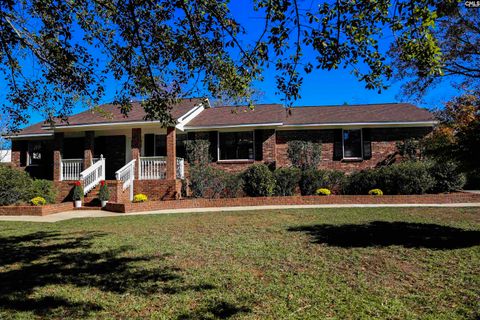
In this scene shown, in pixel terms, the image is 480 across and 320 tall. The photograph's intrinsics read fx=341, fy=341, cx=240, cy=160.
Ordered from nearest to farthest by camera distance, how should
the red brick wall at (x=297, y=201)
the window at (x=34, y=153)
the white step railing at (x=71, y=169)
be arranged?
the red brick wall at (x=297, y=201), the white step railing at (x=71, y=169), the window at (x=34, y=153)

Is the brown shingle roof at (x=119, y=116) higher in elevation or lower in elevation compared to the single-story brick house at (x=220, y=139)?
higher

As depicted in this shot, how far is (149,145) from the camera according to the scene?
18703 millimetres

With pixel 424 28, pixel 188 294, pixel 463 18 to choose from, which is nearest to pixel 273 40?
pixel 424 28

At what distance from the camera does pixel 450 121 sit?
673 inches

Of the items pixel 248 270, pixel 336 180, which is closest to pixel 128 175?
pixel 336 180

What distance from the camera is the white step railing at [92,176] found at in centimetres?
1545

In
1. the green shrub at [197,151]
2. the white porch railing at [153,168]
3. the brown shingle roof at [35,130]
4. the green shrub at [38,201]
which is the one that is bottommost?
the green shrub at [38,201]

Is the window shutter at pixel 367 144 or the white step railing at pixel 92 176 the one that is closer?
the white step railing at pixel 92 176

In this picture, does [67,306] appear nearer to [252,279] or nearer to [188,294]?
[188,294]

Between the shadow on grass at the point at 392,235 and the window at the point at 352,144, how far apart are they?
9.39 meters

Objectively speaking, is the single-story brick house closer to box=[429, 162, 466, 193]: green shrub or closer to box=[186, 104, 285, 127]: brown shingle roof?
box=[186, 104, 285, 127]: brown shingle roof

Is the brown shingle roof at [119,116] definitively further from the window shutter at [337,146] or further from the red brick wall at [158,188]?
the window shutter at [337,146]

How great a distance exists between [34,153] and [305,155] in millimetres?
16365

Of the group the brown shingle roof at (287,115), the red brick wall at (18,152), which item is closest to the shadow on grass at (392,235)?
the brown shingle roof at (287,115)
